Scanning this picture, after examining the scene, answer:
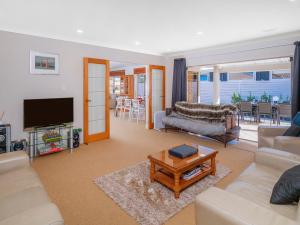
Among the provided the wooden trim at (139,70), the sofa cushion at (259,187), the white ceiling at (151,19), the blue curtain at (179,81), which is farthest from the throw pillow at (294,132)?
the wooden trim at (139,70)

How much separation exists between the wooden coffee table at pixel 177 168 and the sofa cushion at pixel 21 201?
1.31 m

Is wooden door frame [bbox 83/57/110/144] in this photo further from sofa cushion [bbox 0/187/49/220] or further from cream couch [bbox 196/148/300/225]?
cream couch [bbox 196/148/300/225]

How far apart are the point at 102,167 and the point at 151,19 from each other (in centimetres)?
257

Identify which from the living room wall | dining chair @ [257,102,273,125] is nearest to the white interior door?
the living room wall

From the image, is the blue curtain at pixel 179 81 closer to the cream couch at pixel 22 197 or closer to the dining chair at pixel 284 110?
the dining chair at pixel 284 110

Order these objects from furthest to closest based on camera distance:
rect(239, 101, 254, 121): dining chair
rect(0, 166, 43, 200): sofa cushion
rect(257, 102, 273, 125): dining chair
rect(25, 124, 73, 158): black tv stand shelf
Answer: rect(239, 101, 254, 121): dining chair → rect(257, 102, 273, 125): dining chair → rect(25, 124, 73, 158): black tv stand shelf → rect(0, 166, 43, 200): sofa cushion

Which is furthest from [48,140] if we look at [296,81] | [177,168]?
[296,81]

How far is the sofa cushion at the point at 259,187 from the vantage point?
4.62 feet

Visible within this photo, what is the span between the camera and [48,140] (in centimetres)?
374

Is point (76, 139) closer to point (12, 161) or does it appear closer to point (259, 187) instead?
point (12, 161)

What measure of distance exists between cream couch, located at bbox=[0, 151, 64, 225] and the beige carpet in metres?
0.54

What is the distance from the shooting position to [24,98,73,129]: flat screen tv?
357 centimetres

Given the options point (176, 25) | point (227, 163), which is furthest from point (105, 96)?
point (227, 163)

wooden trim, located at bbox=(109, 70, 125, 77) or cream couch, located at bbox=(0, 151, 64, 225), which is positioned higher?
wooden trim, located at bbox=(109, 70, 125, 77)
